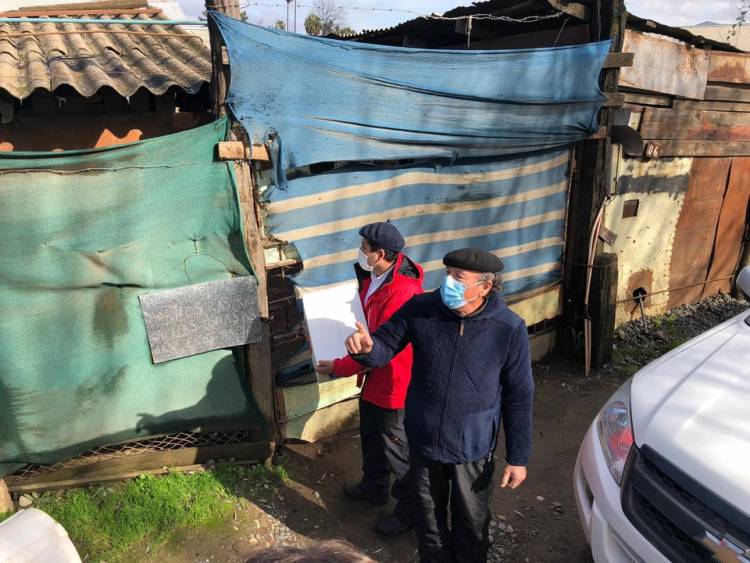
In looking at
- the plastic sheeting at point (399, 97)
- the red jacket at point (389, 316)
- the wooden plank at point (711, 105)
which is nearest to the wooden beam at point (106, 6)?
the plastic sheeting at point (399, 97)

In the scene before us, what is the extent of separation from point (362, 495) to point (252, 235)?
184 cm

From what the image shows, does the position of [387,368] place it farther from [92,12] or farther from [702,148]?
[92,12]

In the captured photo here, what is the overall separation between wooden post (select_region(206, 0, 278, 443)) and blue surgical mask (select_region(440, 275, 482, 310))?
4.79ft

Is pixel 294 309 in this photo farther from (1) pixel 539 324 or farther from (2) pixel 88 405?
(1) pixel 539 324

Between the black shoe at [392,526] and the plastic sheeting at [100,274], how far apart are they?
1.39 metres

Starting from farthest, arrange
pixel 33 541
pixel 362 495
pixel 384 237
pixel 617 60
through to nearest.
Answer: pixel 617 60, pixel 362 495, pixel 384 237, pixel 33 541

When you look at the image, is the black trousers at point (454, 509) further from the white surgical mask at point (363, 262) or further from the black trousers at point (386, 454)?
the white surgical mask at point (363, 262)

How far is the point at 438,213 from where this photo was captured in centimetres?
430

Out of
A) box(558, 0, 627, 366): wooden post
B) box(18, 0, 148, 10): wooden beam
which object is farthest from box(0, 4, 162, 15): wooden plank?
box(558, 0, 627, 366): wooden post

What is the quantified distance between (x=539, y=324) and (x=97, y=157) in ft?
14.0

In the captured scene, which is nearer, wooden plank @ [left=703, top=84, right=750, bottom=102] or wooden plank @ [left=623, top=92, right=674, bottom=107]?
wooden plank @ [left=623, top=92, right=674, bottom=107]

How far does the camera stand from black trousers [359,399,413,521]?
306 cm

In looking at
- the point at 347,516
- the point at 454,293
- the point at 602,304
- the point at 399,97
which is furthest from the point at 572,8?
the point at 347,516

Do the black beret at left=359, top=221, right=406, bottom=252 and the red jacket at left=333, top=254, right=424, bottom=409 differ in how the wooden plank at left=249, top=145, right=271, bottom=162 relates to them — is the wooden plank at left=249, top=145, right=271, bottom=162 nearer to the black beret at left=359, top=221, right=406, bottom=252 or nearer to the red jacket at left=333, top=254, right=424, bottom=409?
the black beret at left=359, top=221, right=406, bottom=252
